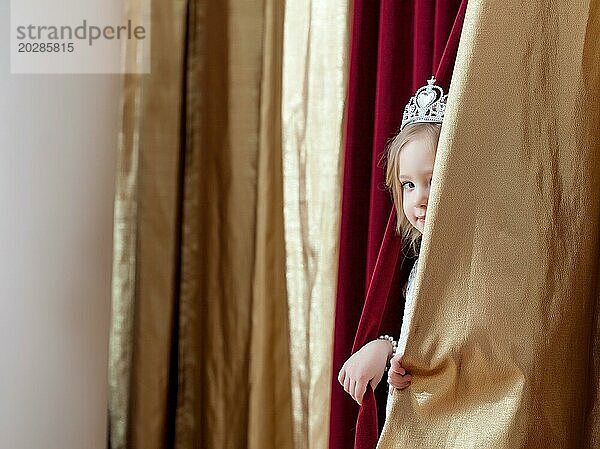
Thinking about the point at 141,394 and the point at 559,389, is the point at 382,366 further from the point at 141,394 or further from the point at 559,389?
the point at 141,394

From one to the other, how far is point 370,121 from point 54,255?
0.63 metres

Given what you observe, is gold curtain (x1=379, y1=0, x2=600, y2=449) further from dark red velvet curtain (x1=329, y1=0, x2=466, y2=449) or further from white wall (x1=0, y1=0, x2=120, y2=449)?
white wall (x1=0, y1=0, x2=120, y2=449)

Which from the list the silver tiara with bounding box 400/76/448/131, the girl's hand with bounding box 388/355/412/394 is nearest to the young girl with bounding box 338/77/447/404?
the silver tiara with bounding box 400/76/448/131

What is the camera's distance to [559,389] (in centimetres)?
83

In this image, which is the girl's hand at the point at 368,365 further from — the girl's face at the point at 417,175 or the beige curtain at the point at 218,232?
the beige curtain at the point at 218,232

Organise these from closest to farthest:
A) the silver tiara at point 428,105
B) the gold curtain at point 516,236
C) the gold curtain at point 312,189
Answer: the gold curtain at point 516,236, the silver tiara at point 428,105, the gold curtain at point 312,189

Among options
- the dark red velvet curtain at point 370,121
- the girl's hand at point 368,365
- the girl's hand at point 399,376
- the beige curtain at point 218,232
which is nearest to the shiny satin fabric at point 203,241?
the beige curtain at point 218,232

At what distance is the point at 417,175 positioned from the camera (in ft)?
3.39

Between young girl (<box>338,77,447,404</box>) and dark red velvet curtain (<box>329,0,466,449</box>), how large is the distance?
0.03 meters

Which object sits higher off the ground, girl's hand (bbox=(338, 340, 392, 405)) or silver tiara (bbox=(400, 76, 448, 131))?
silver tiara (bbox=(400, 76, 448, 131))

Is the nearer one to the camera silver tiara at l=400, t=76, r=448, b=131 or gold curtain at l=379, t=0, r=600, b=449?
gold curtain at l=379, t=0, r=600, b=449

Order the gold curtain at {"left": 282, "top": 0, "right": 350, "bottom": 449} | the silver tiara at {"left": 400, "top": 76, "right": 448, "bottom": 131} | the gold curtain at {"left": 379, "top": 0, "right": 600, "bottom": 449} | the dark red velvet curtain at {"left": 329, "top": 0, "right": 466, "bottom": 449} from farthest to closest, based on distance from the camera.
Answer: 1. the gold curtain at {"left": 282, "top": 0, "right": 350, "bottom": 449}
2. the dark red velvet curtain at {"left": 329, "top": 0, "right": 466, "bottom": 449}
3. the silver tiara at {"left": 400, "top": 76, "right": 448, "bottom": 131}
4. the gold curtain at {"left": 379, "top": 0, "right": 600, "bottom": 449}

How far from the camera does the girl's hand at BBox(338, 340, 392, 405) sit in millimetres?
1059

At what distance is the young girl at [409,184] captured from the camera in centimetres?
102
